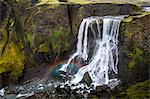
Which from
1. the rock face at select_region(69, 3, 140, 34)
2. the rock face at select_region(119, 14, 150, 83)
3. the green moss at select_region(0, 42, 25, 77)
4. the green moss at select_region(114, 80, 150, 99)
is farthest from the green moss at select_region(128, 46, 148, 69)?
the green moss at select_region(0, 42, 25, 77)

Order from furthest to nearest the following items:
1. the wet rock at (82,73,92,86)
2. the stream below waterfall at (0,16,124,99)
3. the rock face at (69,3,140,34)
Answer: the rock face at (69,3,140,34)
the wet rock at (82,73,92,86)
the stream below waterfall at (0,16,124,99)

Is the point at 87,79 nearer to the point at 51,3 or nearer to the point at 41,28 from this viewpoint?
the point at 41,28

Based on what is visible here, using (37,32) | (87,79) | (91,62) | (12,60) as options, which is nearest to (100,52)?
(91,62)

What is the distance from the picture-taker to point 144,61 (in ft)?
46.8

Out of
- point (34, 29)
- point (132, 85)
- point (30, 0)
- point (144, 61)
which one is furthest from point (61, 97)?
point (30, 0)

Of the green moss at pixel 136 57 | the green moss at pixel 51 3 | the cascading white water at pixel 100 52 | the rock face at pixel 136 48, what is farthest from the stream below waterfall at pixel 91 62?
the green moss at pixel 51 3

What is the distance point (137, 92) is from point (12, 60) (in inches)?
271

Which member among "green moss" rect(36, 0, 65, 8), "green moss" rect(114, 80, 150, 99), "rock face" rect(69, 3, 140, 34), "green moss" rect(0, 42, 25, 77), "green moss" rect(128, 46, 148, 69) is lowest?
"green moss" rect(114, 80, 150, 99)

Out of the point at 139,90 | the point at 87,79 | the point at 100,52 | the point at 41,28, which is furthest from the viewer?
the point at 41,28

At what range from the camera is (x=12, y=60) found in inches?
645

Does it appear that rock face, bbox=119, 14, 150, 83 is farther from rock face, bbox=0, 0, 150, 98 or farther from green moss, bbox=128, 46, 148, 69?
rock face, bbox=0, 0, 150, 98

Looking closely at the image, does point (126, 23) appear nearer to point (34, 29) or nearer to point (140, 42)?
point (140, 42)

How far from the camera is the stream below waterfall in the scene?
1479 cm

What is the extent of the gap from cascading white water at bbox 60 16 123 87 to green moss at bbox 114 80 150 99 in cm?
107
